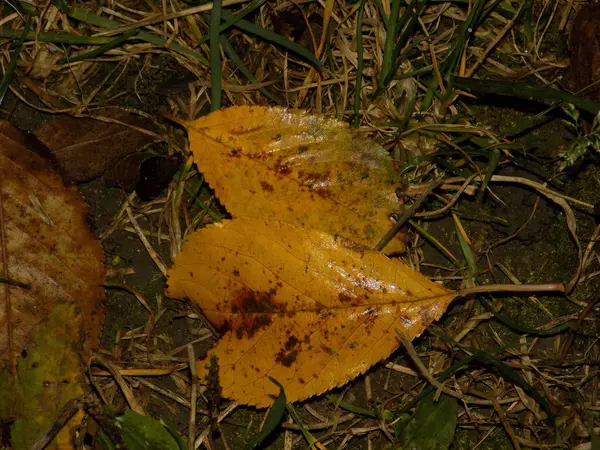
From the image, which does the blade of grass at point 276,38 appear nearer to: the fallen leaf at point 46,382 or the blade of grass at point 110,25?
the blade of grass at point 110,25

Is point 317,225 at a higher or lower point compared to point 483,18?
lower

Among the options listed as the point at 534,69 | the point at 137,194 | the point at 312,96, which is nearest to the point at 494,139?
the point at 534,69

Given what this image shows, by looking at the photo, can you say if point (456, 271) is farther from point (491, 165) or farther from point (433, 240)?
point (491, 165)

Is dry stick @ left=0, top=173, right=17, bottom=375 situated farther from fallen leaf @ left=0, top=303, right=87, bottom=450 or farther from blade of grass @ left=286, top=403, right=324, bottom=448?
blade of grass @ left=286, top=403, right=324, bottom=448

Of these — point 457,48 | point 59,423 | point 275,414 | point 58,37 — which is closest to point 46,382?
point 59,423

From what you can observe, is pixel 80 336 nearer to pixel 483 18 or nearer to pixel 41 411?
pixel 41 411

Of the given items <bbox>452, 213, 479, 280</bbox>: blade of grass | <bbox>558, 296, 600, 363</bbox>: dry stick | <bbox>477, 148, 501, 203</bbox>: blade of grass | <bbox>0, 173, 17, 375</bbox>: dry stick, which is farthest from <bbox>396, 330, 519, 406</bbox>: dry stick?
<bbox>0, 173, 17, 375</bbox>: dry stick
